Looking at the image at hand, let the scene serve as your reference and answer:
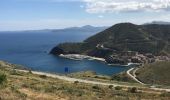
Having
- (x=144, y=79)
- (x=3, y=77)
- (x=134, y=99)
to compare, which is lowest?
(x=144, y=79)

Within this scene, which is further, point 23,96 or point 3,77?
point 3,77

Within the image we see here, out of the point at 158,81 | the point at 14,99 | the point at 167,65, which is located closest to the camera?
the point at 14,99

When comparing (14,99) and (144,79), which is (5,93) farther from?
(144,79)

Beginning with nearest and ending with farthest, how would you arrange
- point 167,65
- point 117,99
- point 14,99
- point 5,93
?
point 14,99
point 5,93
point 117,99
point 167,65

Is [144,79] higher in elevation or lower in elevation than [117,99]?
lower

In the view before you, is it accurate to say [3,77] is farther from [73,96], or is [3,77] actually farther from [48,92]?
[73,96]

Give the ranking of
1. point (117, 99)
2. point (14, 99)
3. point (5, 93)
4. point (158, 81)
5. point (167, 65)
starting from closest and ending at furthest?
point (14, 99) < point (5, 93) < point (117, 99) < point (158, 81) < point (167, 65)

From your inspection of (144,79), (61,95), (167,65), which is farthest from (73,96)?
(167,65)

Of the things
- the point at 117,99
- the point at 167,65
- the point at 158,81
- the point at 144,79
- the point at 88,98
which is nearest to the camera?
the point at 88,98

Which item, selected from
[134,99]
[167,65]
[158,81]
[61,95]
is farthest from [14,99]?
[167,65]
